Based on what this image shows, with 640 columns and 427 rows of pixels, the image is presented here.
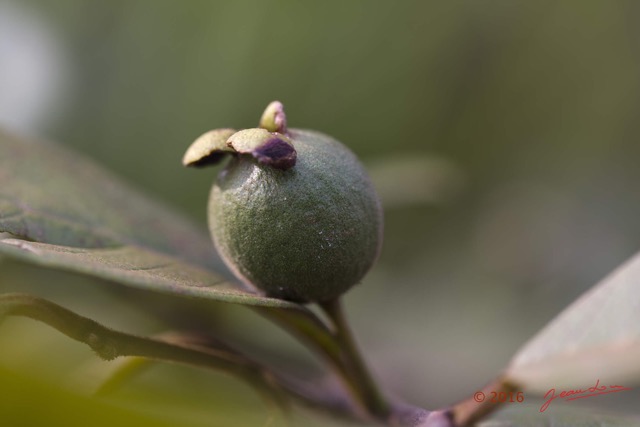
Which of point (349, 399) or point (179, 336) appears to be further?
point (349, 399)

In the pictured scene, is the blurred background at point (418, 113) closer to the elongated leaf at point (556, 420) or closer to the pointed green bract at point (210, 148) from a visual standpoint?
the elongated leaf at point (556, 420)

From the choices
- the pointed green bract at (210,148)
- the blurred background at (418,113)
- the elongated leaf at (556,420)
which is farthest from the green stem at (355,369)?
the blurred background at (418,113)

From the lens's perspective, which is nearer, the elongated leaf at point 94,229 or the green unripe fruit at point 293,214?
the elongated leaf at point 94,229

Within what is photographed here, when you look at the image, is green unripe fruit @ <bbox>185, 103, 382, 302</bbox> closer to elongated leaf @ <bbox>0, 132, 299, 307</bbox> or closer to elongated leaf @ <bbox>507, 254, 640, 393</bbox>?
elongated leaf @ <bbox>0, 132, 299, 307</bbox>

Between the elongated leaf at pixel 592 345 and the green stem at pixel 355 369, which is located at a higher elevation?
the elongated leaf at pixel 592 345

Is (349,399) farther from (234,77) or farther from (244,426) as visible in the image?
(234,77)

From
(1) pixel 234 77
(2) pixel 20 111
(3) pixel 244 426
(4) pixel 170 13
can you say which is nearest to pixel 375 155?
(1) pixel 234 77

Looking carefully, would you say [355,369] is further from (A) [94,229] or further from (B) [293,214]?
(A) [94,229]
